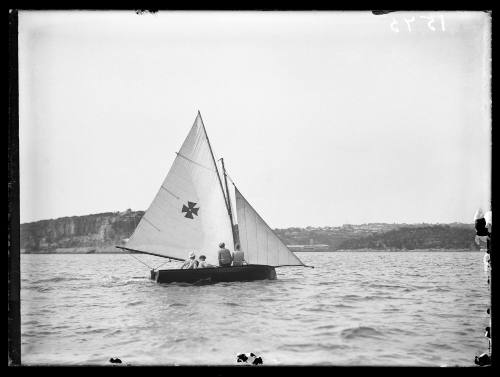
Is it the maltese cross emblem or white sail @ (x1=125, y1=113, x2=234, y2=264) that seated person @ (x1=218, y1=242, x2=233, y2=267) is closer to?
white sail @ (x1=125, y1=113, x2=234, y2=264)

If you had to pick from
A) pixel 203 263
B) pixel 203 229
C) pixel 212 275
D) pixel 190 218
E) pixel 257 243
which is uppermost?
pixel 190 218

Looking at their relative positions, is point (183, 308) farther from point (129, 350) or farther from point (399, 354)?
point (399, 354)

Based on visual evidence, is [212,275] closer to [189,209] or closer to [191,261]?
[191,261]

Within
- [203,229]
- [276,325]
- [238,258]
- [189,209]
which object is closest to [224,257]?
[238,258]

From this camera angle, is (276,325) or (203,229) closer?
(276,325)

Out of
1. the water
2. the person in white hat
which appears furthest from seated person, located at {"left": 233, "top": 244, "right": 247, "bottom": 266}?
the water

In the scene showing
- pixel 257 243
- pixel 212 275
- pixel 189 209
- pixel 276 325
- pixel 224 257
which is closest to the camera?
pixel 276 325
